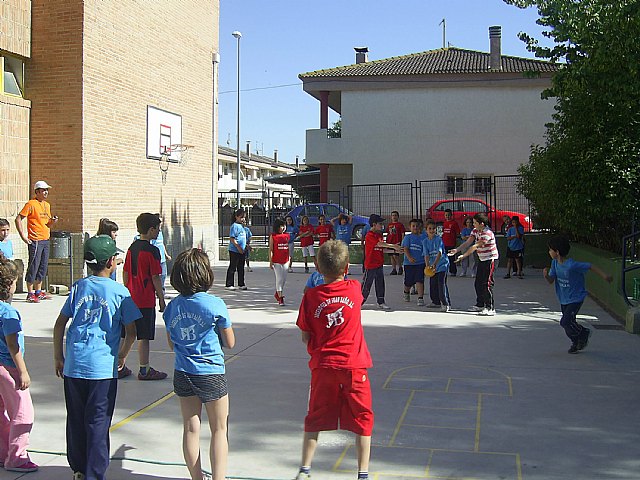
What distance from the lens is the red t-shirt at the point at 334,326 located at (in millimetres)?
4582

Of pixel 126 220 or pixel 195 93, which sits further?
pixel 195 93

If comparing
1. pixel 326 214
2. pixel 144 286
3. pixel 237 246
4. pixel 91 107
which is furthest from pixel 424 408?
pixel 326 214

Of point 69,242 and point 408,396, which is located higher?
point 69,242

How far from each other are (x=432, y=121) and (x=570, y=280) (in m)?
25.9

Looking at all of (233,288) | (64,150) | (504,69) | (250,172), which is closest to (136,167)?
(64,150)

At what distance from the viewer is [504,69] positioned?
34062 mm

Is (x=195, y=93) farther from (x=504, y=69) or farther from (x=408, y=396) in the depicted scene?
(x=504, y=69)

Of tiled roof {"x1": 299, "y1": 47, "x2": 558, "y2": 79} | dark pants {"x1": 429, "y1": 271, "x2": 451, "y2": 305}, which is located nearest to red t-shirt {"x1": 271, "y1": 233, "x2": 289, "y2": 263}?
dark pants {"x1": 429, "y1": 271, "x2": 451, "y2": 305}

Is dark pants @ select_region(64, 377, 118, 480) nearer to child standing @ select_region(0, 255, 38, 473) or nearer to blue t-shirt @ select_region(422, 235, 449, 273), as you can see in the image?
child standing @ select_region(0, 255, 38, 473)

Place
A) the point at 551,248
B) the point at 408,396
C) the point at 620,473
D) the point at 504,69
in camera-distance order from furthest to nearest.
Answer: the point at 504,69 → the point at 551,248 → the point at 408,396 → the point at 620,473

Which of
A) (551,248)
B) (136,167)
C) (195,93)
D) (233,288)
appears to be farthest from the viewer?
(195,93)

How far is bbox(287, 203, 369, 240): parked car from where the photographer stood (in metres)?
27.6

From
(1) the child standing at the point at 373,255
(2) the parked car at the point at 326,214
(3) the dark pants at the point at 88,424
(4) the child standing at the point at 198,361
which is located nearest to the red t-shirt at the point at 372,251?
(1) the child standing at the point at 373,255

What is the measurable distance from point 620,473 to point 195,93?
1779cm
